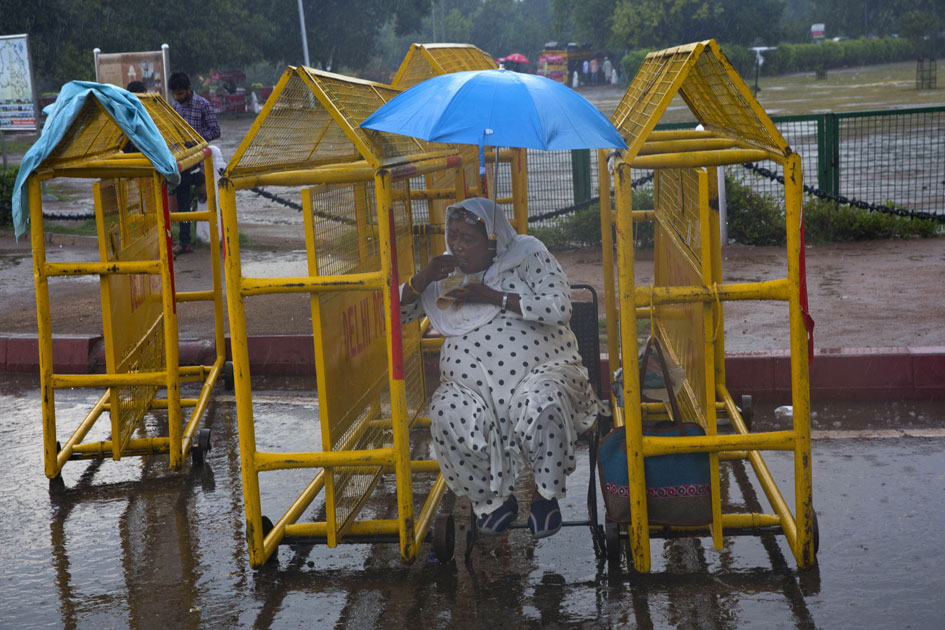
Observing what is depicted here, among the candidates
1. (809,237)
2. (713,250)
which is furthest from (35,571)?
(809,237)

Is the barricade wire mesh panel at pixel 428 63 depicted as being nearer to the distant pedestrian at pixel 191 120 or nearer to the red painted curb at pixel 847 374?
the red painted curb at pixel 847 374

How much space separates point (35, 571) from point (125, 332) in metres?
1.44

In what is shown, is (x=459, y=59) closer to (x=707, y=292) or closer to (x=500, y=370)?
(x=500, y=370)

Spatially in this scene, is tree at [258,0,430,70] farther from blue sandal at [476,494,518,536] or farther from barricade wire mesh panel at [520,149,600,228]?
blue sandal at [476,494,518,536]

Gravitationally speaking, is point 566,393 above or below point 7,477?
above

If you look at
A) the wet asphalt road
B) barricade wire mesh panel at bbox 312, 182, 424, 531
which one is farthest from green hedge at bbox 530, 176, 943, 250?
barricade wire mesh panel at bbox 312, 182, 424, 531

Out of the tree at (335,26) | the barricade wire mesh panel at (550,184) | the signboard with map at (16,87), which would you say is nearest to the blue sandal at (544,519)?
the barricade wire mesh panel at (550,184)

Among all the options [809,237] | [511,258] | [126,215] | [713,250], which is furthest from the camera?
[809,237]

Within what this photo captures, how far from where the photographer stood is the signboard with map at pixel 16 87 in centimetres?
1313

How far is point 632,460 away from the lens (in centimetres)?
357

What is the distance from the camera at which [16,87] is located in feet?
43.7

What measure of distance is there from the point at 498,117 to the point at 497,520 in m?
1.53

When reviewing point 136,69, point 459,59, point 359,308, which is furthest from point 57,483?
point 136,69

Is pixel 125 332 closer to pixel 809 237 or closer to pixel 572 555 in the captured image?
pixel 572 555
